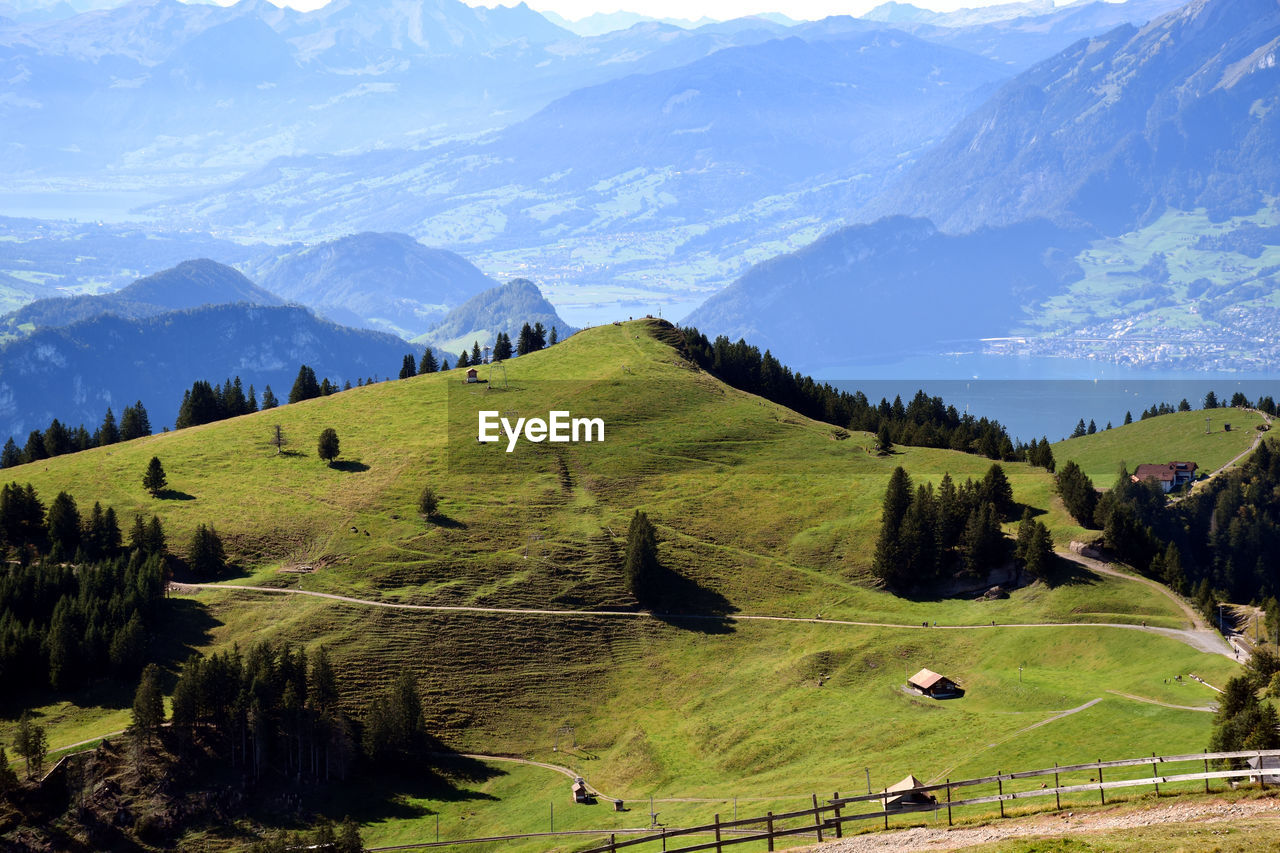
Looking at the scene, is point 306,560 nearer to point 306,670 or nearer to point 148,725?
point 306,670

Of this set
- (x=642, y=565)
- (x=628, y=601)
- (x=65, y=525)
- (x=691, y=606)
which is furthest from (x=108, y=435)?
(x=691, y=606)

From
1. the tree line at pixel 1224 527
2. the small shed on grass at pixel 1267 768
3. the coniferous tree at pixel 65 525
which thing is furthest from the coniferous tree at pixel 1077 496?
the coniferous tree at pixel 65 525

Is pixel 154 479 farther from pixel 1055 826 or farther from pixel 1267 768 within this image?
pixel 1267 768

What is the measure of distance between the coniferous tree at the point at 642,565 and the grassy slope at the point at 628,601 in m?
2.35

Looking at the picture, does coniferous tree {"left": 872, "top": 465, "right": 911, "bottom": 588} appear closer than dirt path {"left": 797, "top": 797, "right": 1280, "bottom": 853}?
No

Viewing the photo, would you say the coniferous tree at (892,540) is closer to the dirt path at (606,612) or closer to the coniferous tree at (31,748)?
the dirt path at (606,612)

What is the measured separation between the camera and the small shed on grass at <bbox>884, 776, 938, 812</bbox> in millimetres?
58062

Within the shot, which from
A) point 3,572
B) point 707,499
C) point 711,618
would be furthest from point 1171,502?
point 3,572

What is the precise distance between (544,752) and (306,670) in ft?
75.6

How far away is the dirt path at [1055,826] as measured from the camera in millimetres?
47250

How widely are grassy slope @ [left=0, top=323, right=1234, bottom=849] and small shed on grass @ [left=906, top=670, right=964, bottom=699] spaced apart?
1619 millimetres

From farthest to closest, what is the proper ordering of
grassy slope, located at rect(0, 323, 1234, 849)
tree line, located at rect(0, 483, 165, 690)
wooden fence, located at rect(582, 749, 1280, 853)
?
1. tree line, located at rect(0, 483, 165, 690)
2. grassy slope, located at rect(0, 323, 1234, 849)
3. wooden fence, located at rect(582, 749, 1280, 853)

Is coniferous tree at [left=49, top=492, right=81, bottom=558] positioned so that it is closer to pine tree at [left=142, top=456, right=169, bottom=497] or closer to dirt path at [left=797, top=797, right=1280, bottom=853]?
pine tree at [left=142, top=456, right=169, bottom=497]

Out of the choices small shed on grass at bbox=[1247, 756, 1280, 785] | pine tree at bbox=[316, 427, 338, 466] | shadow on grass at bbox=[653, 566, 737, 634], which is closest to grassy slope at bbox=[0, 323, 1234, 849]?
shadow on grass at bbox=[653, 566, 737, 634]
